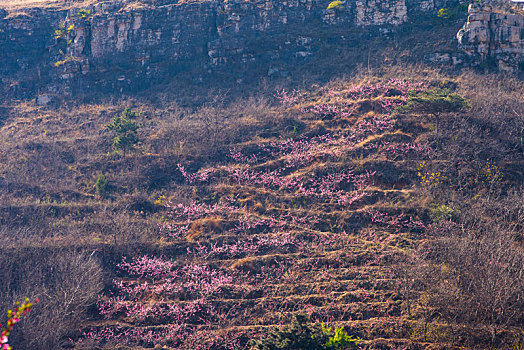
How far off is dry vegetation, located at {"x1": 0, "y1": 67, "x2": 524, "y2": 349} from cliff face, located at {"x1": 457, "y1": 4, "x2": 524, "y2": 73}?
2281 mm

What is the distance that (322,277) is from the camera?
15.4 metres

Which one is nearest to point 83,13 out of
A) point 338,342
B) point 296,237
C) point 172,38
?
point 172,38

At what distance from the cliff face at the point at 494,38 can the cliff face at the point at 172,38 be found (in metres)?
5.12

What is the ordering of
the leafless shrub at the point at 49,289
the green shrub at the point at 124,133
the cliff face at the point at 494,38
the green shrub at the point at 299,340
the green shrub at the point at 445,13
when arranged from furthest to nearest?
1. the green shrub at the point at 445,13
2. the cliff face at the point at 494,38
3. the green shrub at the point at 124,133
4. the leafless shrub at the point at 49,289
5. the green shrub at the point at 299,340

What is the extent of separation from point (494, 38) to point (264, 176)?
19308mm

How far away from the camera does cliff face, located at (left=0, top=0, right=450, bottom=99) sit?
3086cm

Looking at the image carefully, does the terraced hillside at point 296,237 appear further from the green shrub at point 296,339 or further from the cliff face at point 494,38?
the cliff face at point 494,38

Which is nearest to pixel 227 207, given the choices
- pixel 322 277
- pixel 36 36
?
pixel 322 277

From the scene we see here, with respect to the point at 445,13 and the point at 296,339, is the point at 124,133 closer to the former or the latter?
the point at 296,339

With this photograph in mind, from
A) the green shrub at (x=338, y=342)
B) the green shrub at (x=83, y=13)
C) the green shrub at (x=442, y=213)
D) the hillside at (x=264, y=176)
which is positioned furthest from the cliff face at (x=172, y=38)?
the green shrub at (x=338, y=342)

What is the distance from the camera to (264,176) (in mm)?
21641

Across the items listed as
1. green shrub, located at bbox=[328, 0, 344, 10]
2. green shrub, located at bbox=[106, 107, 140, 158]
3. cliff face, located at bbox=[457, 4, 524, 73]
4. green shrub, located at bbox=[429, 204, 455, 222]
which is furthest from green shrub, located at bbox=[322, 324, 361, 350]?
green shrub, located at bbox=[328, 0, 344, 10]

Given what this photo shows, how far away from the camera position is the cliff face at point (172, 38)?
30.9m

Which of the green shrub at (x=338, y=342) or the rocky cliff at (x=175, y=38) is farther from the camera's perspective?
the rocky cliff at (x=175, y=38)
